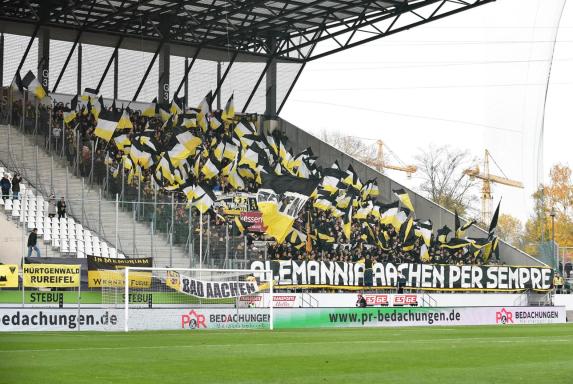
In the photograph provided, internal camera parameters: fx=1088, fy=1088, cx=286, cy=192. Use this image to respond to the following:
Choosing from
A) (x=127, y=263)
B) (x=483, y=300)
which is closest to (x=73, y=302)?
(x=127, y=263)

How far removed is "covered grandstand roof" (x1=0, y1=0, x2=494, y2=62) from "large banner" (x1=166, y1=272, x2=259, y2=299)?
20593 mm

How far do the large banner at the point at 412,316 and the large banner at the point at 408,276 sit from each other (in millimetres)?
4222

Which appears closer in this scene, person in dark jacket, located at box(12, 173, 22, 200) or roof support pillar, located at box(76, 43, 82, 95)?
person in dark jacket, located at box(12, 173, 22, 200)

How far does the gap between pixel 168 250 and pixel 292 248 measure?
24.2 feet

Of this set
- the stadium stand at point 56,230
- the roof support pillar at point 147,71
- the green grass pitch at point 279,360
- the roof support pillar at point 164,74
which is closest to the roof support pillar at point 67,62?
the roof support pillar at point 147,71

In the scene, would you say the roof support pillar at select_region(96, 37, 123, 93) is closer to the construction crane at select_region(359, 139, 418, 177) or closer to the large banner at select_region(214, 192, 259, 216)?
the large banner at select_region(214, 192, 259, 216)

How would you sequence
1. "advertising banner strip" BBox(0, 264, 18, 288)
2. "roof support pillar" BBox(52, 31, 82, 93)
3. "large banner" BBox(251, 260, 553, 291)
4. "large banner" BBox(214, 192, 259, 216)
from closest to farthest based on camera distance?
"advertising banner strip" BBox(0, 264, 18, 288) → "large banner" BBox(251, 260, 553, 291) → "large banner" BBox(214, 192, 259, 216) → "roof support pillar" BBox(52, 31, 82, 93)

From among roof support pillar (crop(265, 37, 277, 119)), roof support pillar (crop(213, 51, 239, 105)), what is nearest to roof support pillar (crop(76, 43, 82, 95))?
roof support pillar (crop(213, 51, 239, 105))

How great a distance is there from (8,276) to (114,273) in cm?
335

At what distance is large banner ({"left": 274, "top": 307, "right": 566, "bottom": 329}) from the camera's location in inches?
1409

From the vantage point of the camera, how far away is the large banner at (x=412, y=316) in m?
35.8

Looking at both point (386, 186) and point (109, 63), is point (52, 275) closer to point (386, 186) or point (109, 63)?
point (109, 63)

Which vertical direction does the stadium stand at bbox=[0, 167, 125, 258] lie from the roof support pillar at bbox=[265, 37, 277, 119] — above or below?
below

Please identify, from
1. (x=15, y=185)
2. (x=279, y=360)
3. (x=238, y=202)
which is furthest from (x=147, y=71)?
(x=279, y=360)
